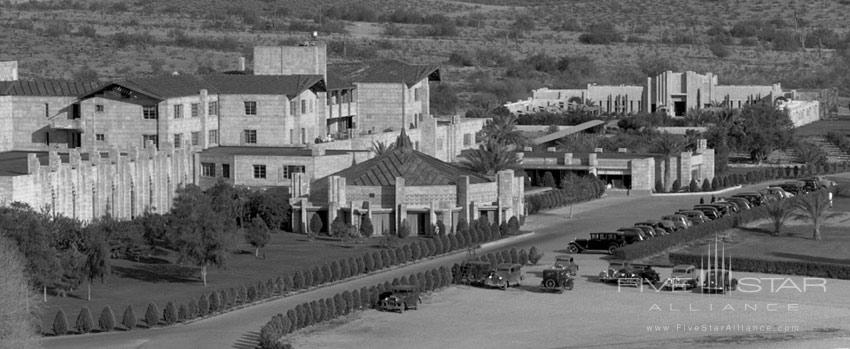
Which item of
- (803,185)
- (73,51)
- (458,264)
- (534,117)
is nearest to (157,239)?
(458,264)

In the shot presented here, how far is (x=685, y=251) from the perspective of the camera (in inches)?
3236

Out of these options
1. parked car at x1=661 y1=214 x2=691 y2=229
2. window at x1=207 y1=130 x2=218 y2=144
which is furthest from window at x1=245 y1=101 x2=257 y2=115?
parked car at x1=661 y1=214 x2=691 y2=229

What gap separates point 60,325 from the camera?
6225cm

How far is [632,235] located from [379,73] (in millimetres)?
34370

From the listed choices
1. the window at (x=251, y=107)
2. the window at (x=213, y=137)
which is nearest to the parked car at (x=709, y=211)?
the window at (x=251, y=107)

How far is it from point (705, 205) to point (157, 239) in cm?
2691

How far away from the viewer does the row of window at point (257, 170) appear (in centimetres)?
9500

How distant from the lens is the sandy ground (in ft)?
205

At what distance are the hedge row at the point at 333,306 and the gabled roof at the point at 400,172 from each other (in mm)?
14622

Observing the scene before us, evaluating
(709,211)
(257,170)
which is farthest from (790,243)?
(257,170)

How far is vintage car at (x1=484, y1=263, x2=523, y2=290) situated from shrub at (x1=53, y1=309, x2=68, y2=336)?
16.0 metres

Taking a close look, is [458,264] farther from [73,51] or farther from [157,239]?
[73,51]

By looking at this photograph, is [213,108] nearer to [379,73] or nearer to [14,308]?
[379,73]

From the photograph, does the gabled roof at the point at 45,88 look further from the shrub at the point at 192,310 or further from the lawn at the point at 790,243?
the shrub at the point at 192,310
